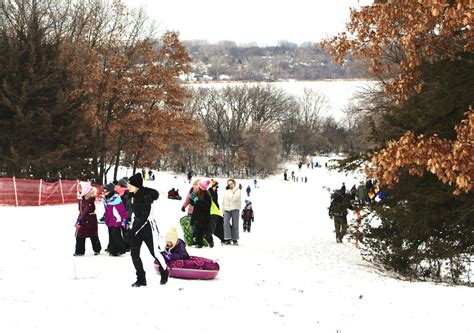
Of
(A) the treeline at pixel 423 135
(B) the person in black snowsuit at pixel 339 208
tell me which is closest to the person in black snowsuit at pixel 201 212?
(A) the treeline at pixel 423 135

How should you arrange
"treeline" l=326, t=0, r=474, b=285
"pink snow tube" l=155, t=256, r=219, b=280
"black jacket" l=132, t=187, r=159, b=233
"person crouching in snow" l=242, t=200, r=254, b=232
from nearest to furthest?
"treeline" l=326, t=0, r=474, b=285
"black jacket" l=132, t=187, r=159, b=233
"pink snow tube" l=155, t=256, r=219, b=280
"person crouching in snow" l=242, t=200, r=254, b=232

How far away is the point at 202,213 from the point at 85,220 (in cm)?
351

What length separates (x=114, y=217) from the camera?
41.3 feet

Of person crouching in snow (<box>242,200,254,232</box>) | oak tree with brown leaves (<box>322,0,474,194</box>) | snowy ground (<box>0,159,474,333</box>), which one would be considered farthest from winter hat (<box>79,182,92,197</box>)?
person crouching in snow (<box>242,200,254,232</box>)

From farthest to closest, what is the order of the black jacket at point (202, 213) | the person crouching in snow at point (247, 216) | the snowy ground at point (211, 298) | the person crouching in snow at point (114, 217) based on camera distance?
the person crouching in snow at point (247, 216) → the black jacket at point (202, 213) → the person crouching in snow at point (114, 217) → the snowy ground at point (211, 298)

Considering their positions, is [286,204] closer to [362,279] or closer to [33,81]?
[33,81]

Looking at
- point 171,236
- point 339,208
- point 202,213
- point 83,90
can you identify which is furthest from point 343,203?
point 83,90

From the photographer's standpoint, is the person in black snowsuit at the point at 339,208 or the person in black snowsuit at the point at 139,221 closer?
the person in black snowsuit at the point at 139,221

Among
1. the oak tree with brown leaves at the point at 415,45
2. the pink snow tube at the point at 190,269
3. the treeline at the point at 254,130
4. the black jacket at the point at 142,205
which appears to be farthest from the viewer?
the treeline at the point at 254,130

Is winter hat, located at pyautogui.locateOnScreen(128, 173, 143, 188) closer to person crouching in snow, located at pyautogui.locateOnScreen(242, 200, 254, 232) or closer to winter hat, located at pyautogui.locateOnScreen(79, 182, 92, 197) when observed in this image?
winter hat, located at pyautogui.locateOnScreen(79, 182, 92, 197)

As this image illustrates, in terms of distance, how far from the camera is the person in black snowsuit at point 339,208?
18.3m

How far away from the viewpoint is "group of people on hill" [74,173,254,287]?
954 cm

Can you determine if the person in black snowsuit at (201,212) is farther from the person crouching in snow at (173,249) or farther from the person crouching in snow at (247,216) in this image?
the person crouching in snow at (247,216)

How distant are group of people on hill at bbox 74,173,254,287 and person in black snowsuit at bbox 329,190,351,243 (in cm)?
366
